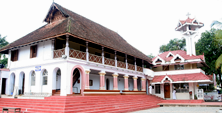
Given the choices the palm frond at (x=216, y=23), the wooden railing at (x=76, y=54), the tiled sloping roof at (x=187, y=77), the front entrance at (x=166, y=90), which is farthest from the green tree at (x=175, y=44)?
the wooden railing at (x=76, y=54)

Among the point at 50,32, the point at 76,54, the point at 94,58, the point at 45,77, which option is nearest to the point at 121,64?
the point at 94,58

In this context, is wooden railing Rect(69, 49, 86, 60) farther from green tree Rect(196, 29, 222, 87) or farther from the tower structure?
green tree Rect(196, 29, 222, 87)

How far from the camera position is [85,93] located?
A: 1576 cm

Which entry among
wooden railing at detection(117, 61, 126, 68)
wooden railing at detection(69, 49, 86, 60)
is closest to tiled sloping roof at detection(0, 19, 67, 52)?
wooden railing at detection(69, 49, 86, 60)

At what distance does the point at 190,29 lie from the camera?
26.6 meters

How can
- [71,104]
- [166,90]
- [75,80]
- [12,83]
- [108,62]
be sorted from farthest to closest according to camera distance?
1. [166,90]
2. [108,62]
3. [12,83]
4. [75,80]
5. [71,104]

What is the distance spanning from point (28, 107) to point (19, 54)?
7.51 m

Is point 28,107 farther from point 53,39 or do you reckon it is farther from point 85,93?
point 53,39

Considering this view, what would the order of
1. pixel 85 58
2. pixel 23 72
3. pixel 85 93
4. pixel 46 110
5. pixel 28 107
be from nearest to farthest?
pixel 46 110
pixel 28 107
pixel 85 93
pixel 85 58
pixel 23 72

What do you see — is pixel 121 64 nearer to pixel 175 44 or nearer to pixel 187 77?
pixel 187 77

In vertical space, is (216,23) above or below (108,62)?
above

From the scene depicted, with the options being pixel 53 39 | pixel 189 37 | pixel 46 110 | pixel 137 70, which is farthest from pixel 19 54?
pixel 189 37

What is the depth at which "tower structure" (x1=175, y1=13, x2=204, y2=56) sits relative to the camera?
2573 cm

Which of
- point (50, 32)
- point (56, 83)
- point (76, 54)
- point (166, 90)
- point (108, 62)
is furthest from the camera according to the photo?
point (166, 90)
